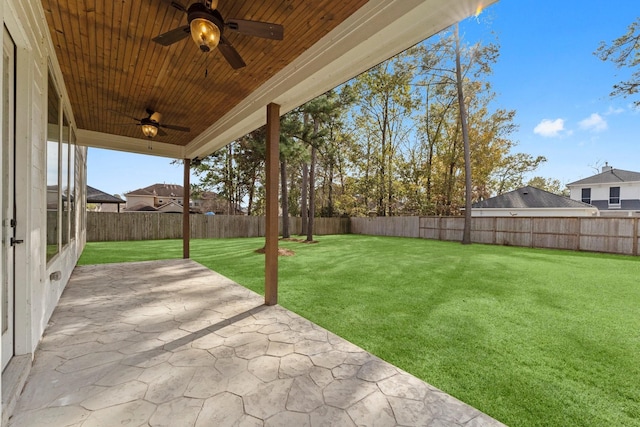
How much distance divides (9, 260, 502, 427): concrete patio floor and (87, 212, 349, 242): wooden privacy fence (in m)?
9.64

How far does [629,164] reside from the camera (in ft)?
52.6

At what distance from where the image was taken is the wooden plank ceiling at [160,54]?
7.48ft

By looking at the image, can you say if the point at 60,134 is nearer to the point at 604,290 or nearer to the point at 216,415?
the point at 216,415

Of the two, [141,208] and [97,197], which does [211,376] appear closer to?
[97,197]

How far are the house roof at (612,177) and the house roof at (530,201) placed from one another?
4.46m

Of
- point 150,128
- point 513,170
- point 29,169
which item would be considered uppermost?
point 513,170

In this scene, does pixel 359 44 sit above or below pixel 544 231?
above

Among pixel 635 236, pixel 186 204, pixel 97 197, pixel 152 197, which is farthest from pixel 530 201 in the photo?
pixel 152 197

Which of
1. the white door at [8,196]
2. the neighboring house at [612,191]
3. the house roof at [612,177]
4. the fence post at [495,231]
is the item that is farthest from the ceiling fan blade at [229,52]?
the house roof at [612,177]

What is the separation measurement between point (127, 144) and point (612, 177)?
80.4ft

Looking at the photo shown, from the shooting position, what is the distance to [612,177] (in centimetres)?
1680

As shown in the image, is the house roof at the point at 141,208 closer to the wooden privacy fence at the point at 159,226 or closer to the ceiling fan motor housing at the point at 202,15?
the wooden privacy fence at the point at 159,226

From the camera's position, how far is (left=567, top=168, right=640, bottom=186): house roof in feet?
52.9

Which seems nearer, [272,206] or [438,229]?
[272,206]
